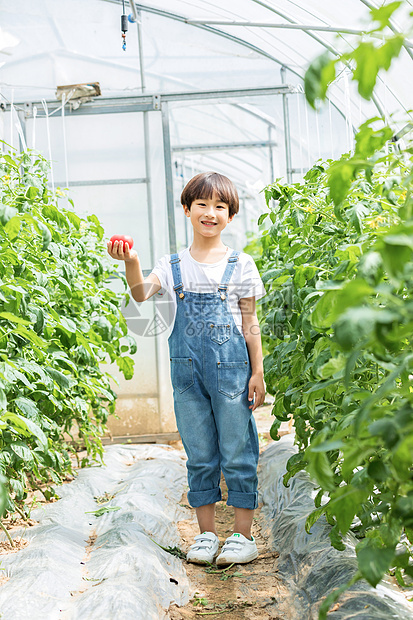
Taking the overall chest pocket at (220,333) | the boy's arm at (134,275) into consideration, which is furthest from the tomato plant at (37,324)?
the overall chest pocket at (220,333)

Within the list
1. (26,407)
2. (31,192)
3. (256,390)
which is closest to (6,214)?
(31,192)

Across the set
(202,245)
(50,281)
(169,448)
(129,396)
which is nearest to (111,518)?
(50,281)

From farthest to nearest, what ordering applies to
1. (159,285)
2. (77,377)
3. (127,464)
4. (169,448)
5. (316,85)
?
(169,448) < (127,464) < (77,377) < (159,285) < (316,85)

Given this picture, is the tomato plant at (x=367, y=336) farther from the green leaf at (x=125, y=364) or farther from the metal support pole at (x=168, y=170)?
the metal support pole at (x=168, y=170)

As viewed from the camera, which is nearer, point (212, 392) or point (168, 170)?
point (212, 392)

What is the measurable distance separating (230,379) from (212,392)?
3.6 inches

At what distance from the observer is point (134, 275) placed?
8.27ft

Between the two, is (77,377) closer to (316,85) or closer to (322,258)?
(322,258)

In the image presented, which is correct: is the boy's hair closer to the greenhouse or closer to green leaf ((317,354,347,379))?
the greenhouse

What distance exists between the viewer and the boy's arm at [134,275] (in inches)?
91.3

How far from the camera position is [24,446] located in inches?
99.5

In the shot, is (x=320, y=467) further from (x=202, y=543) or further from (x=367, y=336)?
(x=202, y=543)

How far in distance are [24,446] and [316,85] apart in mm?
2016

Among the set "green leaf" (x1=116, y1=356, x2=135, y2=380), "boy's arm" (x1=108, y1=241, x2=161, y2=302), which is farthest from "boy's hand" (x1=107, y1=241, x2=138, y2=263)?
"green leaf" (x1=116, y1=356, x2=135, y2=380)
